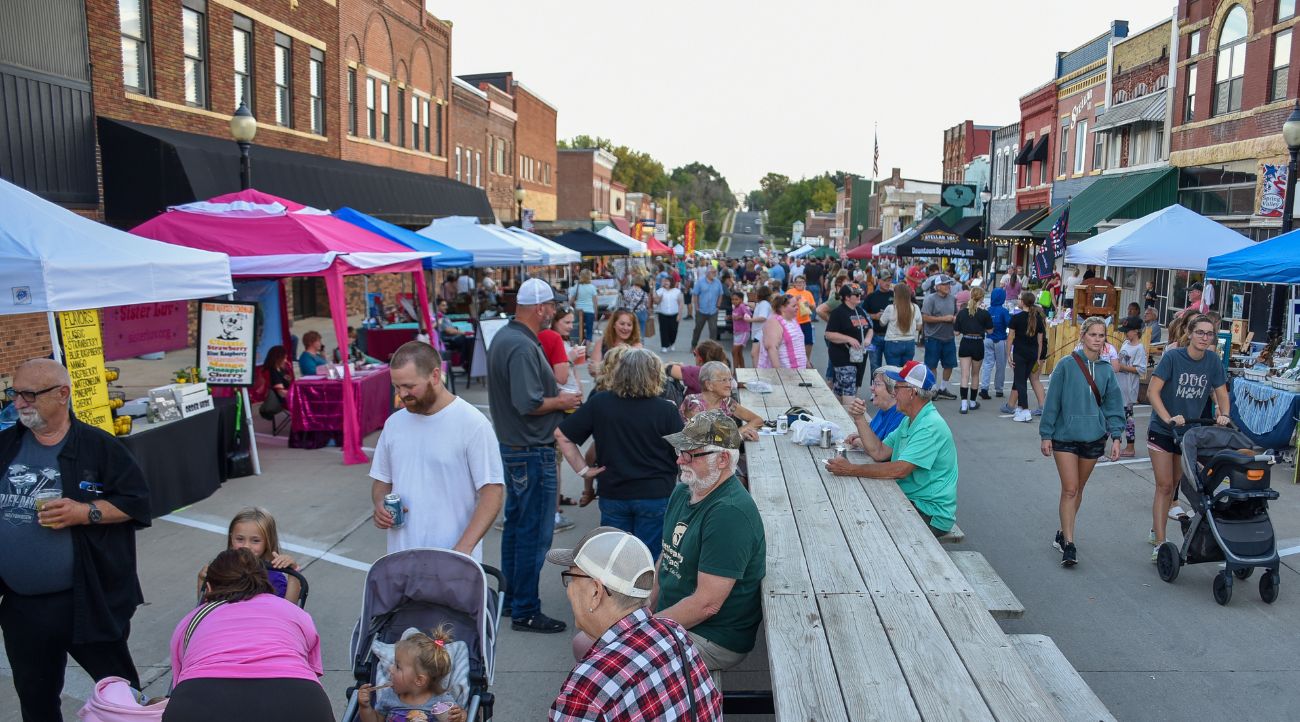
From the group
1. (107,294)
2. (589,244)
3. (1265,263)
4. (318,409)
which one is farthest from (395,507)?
(589,244)

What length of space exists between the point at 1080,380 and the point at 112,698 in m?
6.42

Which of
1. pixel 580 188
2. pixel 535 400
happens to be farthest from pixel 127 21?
pixel 580 188

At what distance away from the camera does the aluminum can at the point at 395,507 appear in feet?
15.3

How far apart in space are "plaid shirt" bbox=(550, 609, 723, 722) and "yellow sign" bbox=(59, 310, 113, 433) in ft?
19.0

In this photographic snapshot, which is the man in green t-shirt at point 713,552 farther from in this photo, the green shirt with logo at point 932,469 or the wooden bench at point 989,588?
the green shirt with logo at point 932,469

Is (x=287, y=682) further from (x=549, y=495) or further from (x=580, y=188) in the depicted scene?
(x=580, y=188)

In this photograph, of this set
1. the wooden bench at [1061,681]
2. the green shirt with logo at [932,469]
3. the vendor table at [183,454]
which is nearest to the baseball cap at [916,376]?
the green shirt with logo at [932,469]

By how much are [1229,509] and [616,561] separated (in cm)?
530

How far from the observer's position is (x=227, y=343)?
10070mm

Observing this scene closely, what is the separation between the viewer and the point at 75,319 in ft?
24.5

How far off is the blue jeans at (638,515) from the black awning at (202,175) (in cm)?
1289

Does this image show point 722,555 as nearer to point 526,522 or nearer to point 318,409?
point 526,522

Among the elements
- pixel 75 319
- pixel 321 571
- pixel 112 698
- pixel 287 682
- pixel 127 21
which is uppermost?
pixel 127 21

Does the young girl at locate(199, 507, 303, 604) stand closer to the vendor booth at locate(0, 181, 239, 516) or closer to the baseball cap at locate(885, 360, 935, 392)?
the vendor booth at locate(0, 181, 239, 516)
